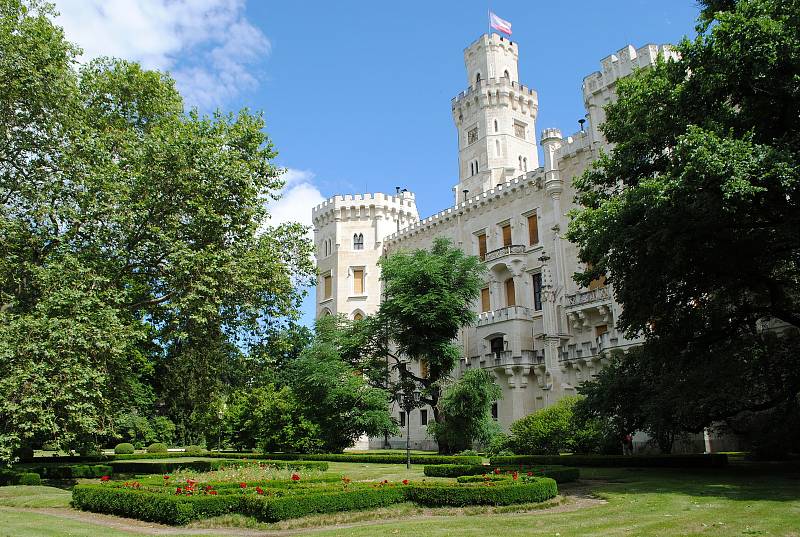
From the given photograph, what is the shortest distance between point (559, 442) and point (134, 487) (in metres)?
20.6

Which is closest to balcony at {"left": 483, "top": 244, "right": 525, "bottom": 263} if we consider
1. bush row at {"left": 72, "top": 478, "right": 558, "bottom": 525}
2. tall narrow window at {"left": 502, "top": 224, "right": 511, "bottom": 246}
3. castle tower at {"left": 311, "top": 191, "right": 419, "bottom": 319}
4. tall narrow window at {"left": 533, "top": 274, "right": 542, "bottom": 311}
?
tall narrow window at {"left": 502, "top": 224, "right": 511, "bottom": 246}

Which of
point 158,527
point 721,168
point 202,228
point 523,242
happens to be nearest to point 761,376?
point 721,168

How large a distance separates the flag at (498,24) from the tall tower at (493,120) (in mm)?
767

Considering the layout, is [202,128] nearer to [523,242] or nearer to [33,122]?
[33,122]

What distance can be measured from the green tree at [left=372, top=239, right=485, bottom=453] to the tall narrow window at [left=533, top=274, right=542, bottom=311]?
727 centimetres

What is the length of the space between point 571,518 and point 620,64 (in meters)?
33.5

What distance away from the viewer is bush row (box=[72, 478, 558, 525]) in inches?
524

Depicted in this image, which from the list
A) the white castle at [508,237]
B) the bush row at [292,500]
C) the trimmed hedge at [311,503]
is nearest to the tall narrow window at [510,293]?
the white castle at [508,237]

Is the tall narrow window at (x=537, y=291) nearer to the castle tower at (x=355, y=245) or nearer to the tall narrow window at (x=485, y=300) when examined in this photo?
the tall narrow window at (x=485, y=300)

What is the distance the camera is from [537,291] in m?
44.8

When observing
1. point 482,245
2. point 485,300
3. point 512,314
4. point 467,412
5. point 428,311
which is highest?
point 482,245

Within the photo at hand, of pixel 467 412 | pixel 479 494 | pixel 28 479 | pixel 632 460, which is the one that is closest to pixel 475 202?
pixel 467 412

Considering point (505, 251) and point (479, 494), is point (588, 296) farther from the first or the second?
point (479, 494)

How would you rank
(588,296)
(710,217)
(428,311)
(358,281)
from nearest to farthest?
(710,217) → (428,311) → (588,296) → (358,281)
